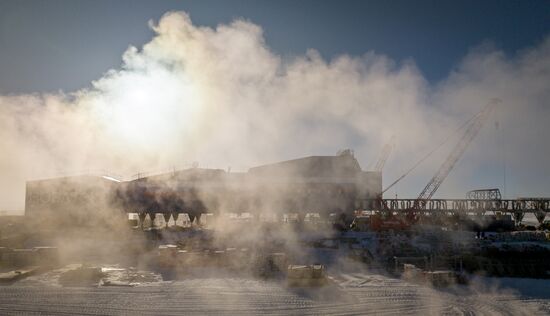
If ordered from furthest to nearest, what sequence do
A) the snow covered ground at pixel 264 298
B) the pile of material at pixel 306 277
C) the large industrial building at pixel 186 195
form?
the large industrial building at pixel 186 195, the pile of material at pixel 306 277, the snow covered ground at pixel 264 298

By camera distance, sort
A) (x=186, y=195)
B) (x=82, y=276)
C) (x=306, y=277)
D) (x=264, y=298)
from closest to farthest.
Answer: (x=264, y=298) → (x=306, y=277) → (x=82, y=276) → (x=186, y=195)

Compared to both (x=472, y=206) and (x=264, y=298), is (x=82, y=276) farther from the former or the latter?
(x=472, y=206)

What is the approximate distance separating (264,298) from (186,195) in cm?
2002

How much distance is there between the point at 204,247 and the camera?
2020cm

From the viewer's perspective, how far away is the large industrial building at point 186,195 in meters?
28.2

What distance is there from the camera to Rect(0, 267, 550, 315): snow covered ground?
10.3 metres

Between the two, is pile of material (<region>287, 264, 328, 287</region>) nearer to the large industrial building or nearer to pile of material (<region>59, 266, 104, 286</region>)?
pile of material (<region>59, 266, 104, 286</region>)

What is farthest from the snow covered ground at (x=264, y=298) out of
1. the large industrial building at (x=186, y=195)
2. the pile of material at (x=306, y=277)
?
the large industrial building at (x=186, y=195)

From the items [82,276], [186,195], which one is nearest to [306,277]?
[82,276]

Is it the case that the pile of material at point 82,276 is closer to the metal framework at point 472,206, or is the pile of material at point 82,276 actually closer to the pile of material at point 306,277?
the pile of material at point 306,277

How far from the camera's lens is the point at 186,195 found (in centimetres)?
3062

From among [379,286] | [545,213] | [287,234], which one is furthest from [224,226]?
[545,213]

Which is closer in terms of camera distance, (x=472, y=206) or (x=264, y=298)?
(x=264, y=298)

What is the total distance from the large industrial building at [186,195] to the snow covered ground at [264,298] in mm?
15136
